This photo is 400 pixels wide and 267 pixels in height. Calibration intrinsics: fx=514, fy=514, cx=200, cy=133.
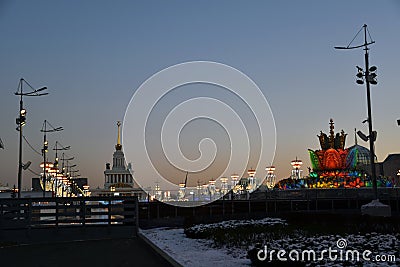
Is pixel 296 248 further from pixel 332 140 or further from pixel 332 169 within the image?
pixel 332 140

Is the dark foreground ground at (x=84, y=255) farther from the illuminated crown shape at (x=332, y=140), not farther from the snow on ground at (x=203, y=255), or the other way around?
the illuminated crown shape at (x=332, y=140)

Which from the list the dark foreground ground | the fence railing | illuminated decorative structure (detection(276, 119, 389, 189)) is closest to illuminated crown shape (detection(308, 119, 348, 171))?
illuminated decorative structure (detection(276, 119, 389, 189))

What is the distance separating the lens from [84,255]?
1606cm

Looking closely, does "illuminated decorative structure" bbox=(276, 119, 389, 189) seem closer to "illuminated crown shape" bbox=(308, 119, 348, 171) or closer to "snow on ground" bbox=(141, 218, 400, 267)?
"illuminated crown shape" bbox=(308, 119, 348, 171)

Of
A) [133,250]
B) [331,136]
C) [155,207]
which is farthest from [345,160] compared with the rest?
[133,250]

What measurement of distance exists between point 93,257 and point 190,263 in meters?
4.25

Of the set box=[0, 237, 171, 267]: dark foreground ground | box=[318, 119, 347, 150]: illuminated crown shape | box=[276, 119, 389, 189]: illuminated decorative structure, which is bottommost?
box=[0, 237, 171, 267]: dark foreground ground

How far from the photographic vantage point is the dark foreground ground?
14.1 meters

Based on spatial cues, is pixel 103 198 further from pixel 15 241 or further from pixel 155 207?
pixel 155 207

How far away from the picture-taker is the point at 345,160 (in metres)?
82.5

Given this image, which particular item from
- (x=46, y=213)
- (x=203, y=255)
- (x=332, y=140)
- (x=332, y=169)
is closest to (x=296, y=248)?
(x=203, y=255)

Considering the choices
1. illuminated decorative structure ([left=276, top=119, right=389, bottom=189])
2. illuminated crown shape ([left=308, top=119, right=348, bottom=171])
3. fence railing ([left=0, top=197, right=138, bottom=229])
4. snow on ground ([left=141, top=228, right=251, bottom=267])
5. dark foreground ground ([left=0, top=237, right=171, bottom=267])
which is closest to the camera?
snow on ground ([left=141, top=228, right=251, bottom=267])

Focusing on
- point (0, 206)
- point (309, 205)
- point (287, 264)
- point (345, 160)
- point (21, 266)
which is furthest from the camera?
point (345, 160)

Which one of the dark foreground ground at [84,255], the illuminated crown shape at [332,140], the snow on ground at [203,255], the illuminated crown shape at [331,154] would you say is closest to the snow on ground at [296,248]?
the snow on ground at [203,255]
